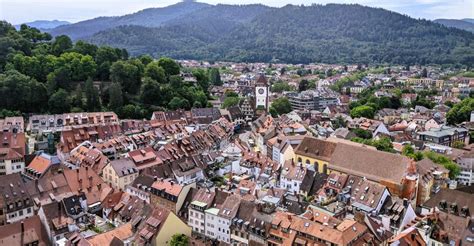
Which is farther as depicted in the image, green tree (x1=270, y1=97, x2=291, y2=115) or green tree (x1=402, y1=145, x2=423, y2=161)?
green tree (x1=270, y1=97, x2=291, y2=115)

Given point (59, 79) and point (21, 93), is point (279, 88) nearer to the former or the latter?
point (59, 79)

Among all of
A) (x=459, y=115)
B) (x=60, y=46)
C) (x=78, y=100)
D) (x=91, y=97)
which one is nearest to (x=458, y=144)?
(x=459, y=115)

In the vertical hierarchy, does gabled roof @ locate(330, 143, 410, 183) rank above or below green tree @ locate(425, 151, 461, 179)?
above

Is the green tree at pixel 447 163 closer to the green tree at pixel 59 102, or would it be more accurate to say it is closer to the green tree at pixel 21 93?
the green tree at pixel 59 102

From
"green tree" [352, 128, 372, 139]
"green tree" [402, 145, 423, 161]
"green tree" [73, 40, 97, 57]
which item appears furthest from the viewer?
"green tree" [73, 40, 97, 57]

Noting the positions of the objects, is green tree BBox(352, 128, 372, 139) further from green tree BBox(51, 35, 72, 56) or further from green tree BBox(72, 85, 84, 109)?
green tree BBox(51, 35, 72, 56)

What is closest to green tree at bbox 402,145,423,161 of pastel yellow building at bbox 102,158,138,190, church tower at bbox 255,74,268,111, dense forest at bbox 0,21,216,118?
pastel yellow building at bbox 102,158,138,190

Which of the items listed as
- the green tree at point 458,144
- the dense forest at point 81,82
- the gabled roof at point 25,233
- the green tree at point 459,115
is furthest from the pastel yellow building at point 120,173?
the green tree at point 459,115
